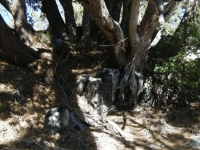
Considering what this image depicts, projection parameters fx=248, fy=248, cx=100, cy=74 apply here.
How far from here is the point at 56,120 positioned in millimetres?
4805

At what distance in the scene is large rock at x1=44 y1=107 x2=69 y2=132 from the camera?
15.7 feet

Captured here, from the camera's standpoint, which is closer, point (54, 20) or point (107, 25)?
point (107, 25)

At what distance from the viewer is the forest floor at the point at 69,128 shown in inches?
180

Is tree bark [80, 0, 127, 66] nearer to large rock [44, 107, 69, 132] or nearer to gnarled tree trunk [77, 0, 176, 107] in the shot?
gnarled tree trunk [77, 0, 176, 107]

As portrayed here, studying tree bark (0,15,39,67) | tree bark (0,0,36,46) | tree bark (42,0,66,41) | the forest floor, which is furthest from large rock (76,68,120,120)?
tree bark (42,0,66,41)

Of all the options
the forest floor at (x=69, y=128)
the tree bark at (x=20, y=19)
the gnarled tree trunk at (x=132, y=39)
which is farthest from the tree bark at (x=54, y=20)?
the gnarled tree trunk at (x=132, y=39)

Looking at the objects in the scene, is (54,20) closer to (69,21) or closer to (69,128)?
(69,21)

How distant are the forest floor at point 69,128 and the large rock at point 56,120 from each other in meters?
0.11

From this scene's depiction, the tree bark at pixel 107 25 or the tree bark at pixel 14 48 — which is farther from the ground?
the tree bark at pixel 107 25

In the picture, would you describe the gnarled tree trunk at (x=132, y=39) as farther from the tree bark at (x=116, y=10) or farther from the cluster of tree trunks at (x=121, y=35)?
the tree bark at (x=116, y=10)

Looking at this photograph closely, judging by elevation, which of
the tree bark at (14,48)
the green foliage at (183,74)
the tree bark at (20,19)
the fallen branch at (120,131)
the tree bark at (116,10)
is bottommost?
the fallen branch at (120,131)

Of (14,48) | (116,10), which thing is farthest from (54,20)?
(14,48)

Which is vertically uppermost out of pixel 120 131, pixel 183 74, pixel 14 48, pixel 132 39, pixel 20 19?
pixel 20 19

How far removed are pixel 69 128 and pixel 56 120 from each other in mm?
311
